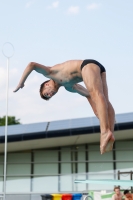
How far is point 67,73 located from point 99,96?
89 centimetres

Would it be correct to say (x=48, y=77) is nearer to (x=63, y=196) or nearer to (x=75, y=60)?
(x=75, y=60)

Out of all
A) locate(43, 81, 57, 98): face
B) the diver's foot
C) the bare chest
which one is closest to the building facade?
locate(43, 81, 57, 98): face

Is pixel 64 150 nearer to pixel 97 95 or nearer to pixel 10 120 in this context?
pixel 97 95

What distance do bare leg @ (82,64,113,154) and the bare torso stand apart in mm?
283

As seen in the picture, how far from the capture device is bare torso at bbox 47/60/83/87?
7.23 metres

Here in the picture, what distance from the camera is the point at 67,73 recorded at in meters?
7.39

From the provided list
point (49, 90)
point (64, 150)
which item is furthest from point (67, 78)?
point (64, 150)

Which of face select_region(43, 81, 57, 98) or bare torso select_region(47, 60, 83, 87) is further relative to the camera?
face select_region(43, 81, 57, 98)

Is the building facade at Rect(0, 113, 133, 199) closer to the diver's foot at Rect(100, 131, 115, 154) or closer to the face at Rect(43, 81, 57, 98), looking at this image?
the face at Rect(43, 81, 57, 98)

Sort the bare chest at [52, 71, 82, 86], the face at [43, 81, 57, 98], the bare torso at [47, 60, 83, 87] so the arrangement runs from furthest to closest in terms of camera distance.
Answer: the face at [43, 81, 57, 98] → the bare chest at [52, 71, 82, 86] → the bare torso at [47, 60, 83, 87]

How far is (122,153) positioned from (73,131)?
10.4 ft

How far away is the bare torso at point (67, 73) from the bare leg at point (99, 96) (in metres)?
0.28

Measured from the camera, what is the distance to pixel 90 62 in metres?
6.98

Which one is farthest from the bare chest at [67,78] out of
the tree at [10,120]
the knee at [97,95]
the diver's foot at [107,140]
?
the tree at [10,120]
